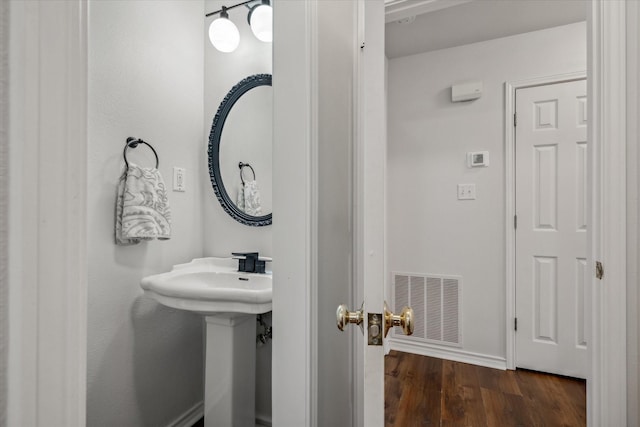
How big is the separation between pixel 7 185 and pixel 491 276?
8.87 feet

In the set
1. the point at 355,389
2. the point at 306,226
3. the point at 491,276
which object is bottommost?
the point at 355,389

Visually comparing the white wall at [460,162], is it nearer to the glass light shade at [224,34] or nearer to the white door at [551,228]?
the white door at [551,228]

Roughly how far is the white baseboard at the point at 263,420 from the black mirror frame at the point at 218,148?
95cm

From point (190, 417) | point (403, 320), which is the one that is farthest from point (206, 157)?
point (403, 320)

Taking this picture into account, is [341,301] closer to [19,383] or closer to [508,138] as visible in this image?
[19,383]

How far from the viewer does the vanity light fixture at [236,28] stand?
1594 millimetres

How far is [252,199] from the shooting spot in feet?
5.63

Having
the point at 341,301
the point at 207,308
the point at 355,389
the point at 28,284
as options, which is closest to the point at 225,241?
the point at 207,308

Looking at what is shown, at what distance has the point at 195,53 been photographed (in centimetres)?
176

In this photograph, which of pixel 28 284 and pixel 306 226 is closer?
pixel 28 284

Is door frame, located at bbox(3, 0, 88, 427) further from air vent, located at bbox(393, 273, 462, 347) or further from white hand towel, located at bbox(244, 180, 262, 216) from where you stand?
air vent, located at bbox(393, 273, 462, 347)

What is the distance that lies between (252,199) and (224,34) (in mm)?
812

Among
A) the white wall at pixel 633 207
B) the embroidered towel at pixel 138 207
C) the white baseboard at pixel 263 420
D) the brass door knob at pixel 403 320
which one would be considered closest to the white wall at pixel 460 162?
the white baseboard at pixel 263 420

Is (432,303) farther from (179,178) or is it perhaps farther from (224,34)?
(224,34)
